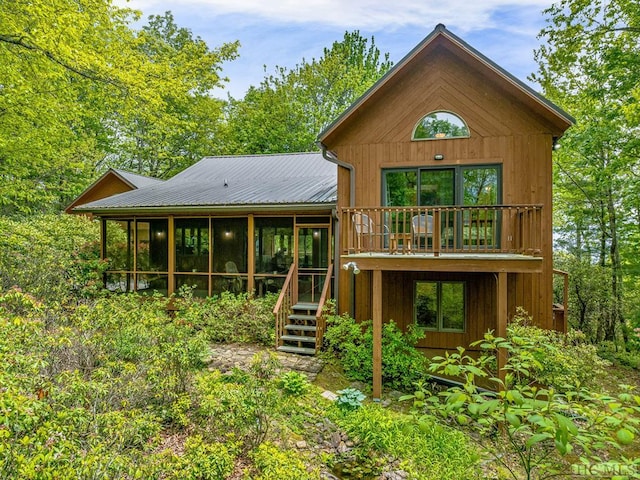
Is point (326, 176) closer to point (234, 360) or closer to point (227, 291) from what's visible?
point (227, 291)

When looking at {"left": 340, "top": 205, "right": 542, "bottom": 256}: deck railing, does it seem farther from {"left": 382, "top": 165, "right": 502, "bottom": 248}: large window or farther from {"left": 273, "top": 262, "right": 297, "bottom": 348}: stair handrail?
{"left": 273, "top": 262, "right": 297, "bottom": 348}: stair handrail

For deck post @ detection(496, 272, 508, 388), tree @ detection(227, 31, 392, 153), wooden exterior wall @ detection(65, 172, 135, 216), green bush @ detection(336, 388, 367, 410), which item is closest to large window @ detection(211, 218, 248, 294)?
green bush @ detection(336, 388, 367, 410)

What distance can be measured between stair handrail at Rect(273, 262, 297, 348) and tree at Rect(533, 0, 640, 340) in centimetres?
780

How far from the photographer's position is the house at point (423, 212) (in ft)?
21.9

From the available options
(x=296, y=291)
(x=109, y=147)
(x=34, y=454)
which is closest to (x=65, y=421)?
(x=34, y=454)

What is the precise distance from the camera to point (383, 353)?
23.0 ft

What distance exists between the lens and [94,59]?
7719 millimetres

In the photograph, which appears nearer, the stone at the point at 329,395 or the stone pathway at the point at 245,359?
the stone at the point at 329,395

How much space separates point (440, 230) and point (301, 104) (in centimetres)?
1834

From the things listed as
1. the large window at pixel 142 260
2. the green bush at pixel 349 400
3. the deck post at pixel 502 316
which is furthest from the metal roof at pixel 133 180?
the deck post at pixel 502 316

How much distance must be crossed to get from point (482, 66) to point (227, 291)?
817 cm

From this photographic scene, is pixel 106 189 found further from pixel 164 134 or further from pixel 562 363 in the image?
pixel 562 363

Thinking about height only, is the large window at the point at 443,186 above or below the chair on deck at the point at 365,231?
above

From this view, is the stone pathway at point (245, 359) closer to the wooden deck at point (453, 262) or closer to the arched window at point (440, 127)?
the wooden deck at point (453, 262)
